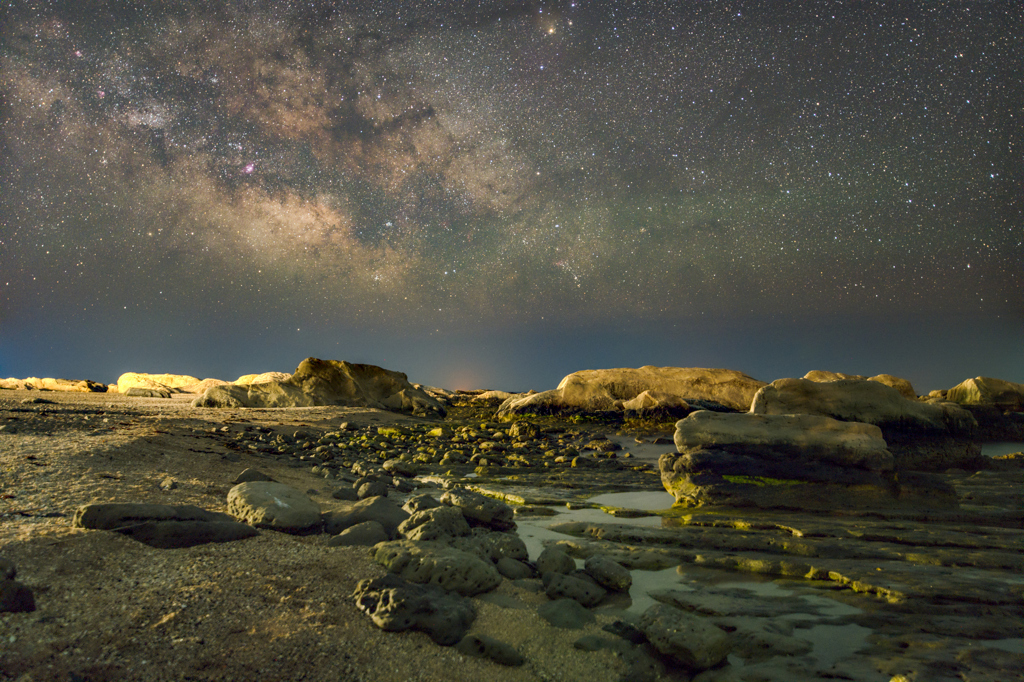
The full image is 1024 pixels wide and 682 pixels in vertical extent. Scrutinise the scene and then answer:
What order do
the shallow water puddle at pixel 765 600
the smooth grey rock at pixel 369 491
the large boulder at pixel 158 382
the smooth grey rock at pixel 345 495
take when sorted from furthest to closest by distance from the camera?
the large boulder at pixel 158 382 → the smooth grey rock at pixel 369 491 → the smooth grey rock at pixel 345 495 → the shallow water puddle at pixel 765 600

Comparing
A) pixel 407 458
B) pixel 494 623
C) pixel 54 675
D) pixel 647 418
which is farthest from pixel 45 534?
pixel 647 418

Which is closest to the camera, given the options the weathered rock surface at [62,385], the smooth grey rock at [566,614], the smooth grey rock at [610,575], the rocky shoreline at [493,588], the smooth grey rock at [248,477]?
the rocky shoreline at [493,588]

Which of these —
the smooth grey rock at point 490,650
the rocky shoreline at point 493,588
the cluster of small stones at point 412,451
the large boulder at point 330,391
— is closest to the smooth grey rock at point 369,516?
the rocky shoreline at point 493,588

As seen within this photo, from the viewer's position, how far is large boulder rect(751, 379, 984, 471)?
815 centimetres

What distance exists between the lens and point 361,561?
3.29 meters

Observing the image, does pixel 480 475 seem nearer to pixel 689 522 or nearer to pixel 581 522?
pixel 581 522

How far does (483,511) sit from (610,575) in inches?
57.2

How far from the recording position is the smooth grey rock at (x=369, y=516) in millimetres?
3910

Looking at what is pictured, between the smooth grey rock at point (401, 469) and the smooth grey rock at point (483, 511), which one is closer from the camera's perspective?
the smooth grey rock at point (483, 511)

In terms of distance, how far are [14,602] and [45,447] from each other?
387 cm

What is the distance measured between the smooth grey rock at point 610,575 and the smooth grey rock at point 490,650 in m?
1.11

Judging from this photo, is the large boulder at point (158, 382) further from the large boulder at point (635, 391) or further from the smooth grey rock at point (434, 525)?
the smooth grey rock at point (434, 525)

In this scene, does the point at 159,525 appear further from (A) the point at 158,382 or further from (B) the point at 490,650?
(A) the point at 158,382

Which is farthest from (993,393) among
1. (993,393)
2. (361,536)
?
(361,536)
